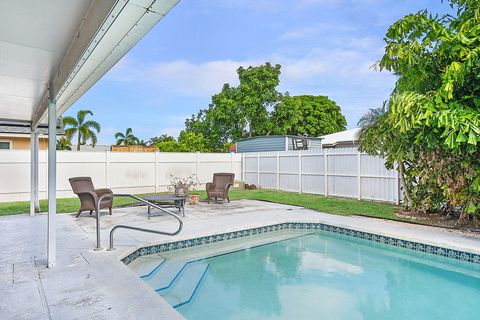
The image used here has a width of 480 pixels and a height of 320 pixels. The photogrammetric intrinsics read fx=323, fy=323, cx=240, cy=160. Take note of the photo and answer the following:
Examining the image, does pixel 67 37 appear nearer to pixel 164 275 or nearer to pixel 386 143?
pixel 164 275

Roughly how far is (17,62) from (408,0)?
34.8ft

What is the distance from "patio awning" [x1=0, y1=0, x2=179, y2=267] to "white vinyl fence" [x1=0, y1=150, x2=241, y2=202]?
8.64 m

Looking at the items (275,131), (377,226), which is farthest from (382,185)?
(275,131)

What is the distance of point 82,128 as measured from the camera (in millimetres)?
27469

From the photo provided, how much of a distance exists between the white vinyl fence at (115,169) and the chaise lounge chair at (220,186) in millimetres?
Answer: 4370

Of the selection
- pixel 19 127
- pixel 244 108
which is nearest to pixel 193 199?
pixel 19 127

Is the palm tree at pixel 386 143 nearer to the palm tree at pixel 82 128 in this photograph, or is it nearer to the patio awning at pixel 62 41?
the patio awning at pixel 62 41

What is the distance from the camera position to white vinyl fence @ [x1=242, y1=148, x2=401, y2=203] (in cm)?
1045

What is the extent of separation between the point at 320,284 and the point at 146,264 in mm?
2736

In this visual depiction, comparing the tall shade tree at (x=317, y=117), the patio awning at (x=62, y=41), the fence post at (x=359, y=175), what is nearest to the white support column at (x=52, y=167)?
the patio awning at (x=62, y=41)

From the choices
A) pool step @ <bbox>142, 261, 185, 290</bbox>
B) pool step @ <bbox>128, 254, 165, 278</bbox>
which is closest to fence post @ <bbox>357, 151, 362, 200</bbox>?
pool step @ <bbox>142, 261, 185, 290</bbox>

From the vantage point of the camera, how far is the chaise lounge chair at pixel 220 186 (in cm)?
1045

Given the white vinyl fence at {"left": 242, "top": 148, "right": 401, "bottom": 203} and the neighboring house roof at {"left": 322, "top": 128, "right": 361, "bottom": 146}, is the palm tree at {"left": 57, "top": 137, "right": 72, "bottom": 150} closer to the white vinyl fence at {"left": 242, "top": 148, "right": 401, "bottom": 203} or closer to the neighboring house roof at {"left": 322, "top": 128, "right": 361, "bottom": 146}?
the white vinyl fence at {"left": 242, "top": 148, "right": 401, "bottom": 203}

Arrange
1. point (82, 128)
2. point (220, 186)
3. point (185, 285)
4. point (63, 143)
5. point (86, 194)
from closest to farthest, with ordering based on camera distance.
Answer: point (185, 285)
point (86, 194)
point (220, 186)
point (63, 143)
point (82, 128)
